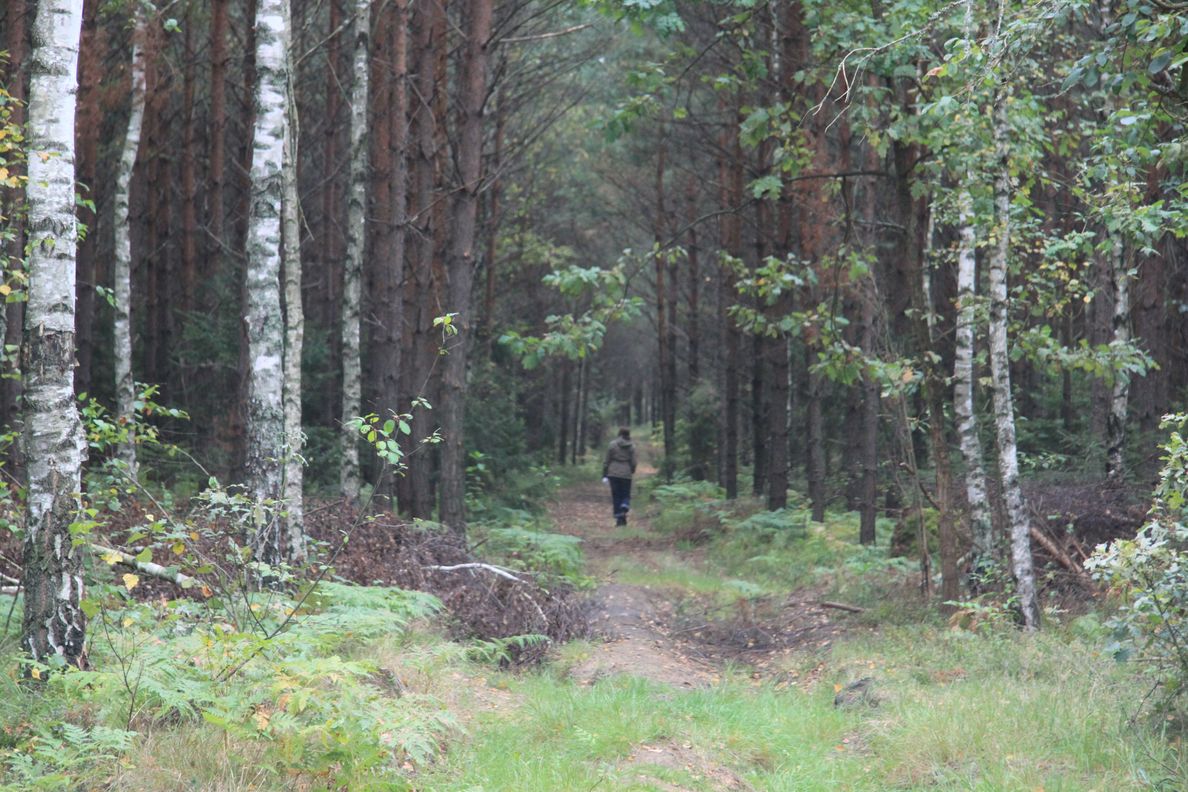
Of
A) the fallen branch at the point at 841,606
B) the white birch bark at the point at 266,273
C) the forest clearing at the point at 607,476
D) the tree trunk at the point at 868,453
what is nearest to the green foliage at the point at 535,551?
the forest clearing at the point at 607,476

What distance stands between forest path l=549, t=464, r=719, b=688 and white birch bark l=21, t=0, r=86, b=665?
4.61m

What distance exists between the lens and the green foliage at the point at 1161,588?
242 inches

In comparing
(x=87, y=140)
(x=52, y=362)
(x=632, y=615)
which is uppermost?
(x=87, y=140)

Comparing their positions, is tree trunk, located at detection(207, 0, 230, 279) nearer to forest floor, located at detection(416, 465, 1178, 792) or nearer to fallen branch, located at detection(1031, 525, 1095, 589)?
forest floor, located at detection(416, 465, 1178, 792)

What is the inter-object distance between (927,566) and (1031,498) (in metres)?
2.53

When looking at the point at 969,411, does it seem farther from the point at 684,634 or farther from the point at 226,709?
the point at 226,709

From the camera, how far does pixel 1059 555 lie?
11.4 m

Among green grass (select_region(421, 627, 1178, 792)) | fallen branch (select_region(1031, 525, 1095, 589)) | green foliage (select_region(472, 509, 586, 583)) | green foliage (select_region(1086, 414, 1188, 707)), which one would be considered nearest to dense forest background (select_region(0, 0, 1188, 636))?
fallen branch (select_region(1031, 525, 1095, 589))

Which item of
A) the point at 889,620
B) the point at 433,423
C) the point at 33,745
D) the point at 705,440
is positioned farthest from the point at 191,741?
the point at 705,440

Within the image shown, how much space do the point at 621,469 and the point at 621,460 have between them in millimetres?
222

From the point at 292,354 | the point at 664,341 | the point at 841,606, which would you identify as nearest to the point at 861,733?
the point at 841,606

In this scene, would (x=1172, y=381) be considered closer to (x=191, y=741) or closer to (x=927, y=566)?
(x=927, y=566)

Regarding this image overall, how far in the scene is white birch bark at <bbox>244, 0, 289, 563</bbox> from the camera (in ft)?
28.7

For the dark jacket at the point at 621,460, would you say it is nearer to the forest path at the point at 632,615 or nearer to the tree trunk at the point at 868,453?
the forest path at the point at 632,615
